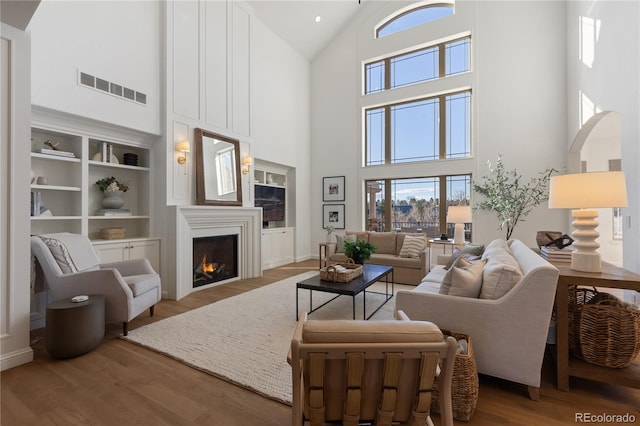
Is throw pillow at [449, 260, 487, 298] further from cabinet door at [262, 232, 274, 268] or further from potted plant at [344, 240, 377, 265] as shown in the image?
cabinet door at [262, 232, 274, 268]

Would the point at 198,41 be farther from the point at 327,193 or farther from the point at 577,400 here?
the point at 577,400

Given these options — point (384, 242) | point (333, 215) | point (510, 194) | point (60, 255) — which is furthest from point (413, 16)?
point (60, 255)

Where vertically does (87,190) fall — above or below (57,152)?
below

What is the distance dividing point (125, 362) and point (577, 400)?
3.21 metres

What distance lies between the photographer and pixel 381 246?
558cm

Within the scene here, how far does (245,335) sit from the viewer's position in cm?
279

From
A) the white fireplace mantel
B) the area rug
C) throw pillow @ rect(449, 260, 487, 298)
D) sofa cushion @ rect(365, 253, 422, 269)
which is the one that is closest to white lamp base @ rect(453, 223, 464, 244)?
sofa cushion @ rect(365, 253, 422, 269)

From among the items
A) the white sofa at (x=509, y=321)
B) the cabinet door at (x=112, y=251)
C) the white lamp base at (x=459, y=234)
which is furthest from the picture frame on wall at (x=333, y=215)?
the white sofa at (x=509, y=321)

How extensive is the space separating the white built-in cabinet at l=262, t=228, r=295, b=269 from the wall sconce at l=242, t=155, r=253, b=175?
4.58 ft

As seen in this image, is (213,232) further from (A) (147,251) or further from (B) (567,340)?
(B) (567,340)

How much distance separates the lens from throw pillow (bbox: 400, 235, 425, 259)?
16.2 ft

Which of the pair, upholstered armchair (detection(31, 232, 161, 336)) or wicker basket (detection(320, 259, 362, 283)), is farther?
wicker basket (detection(320, 259, 362, 283))

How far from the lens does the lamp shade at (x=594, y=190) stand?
1895 millimetres

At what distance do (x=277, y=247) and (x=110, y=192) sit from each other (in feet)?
11.2
